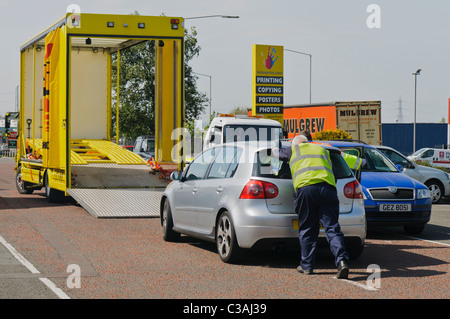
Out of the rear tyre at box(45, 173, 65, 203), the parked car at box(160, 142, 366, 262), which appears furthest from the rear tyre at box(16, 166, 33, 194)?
the parked car at box(160, 142, 366, 262)

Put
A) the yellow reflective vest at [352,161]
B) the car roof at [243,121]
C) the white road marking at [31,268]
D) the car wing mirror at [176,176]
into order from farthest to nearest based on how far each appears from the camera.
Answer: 1. the car roof at [243,121]
2. the car wing mirror at [176,176]
3. the yellow reflective vest at [352,161]
4. the white road marking at [31,268]

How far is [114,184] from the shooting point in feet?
55.6

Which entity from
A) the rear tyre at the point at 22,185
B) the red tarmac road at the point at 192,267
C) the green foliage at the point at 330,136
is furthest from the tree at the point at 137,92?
the red tarmac road at the point at 192,267

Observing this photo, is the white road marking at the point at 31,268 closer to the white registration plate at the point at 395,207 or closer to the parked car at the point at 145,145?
the white registration plate at the point at 395,207

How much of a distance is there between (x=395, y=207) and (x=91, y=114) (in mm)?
11320

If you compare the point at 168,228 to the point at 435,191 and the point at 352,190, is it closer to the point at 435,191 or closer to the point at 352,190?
the point at 352,190

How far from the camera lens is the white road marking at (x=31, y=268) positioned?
292 inches

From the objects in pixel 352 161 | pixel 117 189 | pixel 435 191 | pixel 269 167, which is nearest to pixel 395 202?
pixel 352 161

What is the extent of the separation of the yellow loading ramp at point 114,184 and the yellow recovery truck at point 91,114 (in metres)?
0.02

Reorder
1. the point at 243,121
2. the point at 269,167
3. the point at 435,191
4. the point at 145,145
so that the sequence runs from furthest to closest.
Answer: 1. the point at 145,145
2. the point at 243,121
3. the point at 435,191
4. the point at 269,167

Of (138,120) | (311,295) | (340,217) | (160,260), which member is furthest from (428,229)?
(138,120)

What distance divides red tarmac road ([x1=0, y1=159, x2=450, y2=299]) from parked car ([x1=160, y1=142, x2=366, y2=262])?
1.11ft

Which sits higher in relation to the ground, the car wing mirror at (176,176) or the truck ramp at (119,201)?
the car wing mirror at (176,176)
